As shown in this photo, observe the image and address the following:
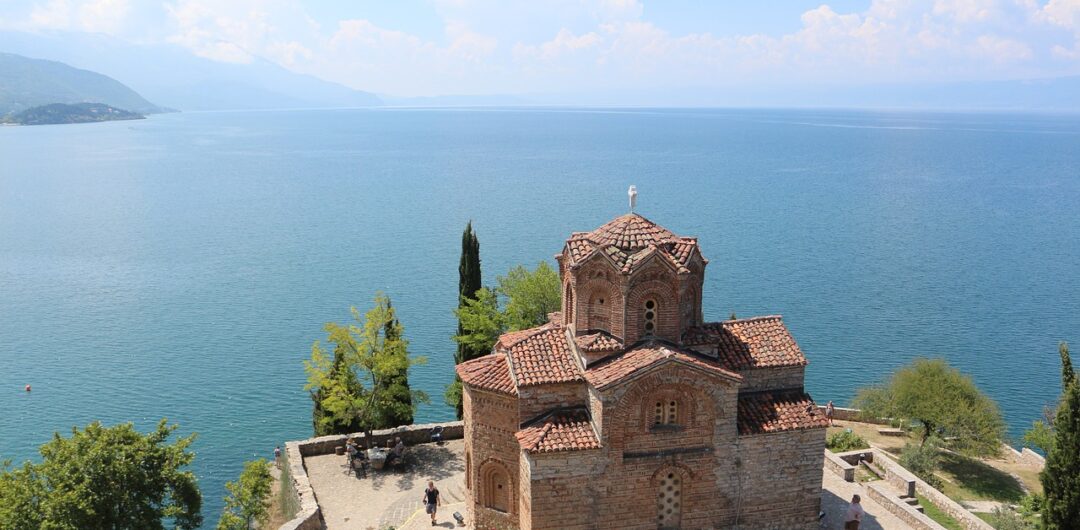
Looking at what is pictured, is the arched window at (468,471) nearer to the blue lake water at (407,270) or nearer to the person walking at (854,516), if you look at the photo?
the person walking at (854,516)

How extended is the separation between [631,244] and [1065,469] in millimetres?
12665

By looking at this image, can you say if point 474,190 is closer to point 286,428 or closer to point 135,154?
point 286,428

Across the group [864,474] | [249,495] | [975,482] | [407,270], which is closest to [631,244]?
[249,495]

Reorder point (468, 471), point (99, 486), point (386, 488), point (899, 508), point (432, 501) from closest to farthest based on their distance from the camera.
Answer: point (99, 486)
point (432, 501)
point (468, 471)
point (899, 508)
point (386, 488)

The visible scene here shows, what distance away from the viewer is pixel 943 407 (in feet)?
107

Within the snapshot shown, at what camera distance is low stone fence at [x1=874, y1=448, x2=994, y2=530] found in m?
24.1

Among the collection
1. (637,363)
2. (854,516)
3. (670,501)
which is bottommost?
(854,516)

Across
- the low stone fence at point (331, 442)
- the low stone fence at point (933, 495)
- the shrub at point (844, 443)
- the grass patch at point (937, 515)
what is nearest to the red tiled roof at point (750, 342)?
the low stone fence at point (933, 495)

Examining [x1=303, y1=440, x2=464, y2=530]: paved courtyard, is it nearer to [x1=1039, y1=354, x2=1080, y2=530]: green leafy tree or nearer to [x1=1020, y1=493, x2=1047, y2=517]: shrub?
[x1=1039, y1=354, x2=1080, y2=530]: green leafy tree

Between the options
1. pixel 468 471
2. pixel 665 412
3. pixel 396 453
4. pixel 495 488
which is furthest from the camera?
pixel 396 453

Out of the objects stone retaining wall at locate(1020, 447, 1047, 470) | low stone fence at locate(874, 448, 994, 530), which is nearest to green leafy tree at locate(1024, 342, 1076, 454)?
stone retaining wall at locate(1020, 447, 1047, 470)

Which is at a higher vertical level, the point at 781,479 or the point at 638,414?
the point at 638,414

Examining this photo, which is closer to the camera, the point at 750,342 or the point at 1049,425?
the point at 750,342

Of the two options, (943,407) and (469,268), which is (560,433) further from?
(943,407)
